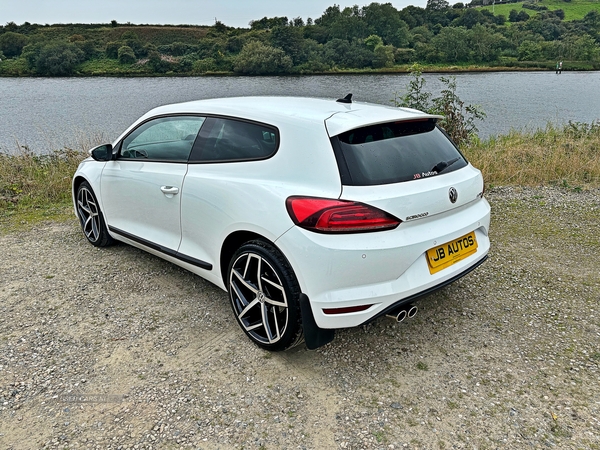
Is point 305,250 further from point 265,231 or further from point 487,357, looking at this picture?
point 487,357

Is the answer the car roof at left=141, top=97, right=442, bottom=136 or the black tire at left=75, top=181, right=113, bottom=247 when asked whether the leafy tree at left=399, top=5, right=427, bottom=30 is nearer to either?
the black tire at left=75, top=181, right=113, bottom=247

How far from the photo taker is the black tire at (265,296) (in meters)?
2.58

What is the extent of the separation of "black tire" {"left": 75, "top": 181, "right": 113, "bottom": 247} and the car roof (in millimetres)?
1744

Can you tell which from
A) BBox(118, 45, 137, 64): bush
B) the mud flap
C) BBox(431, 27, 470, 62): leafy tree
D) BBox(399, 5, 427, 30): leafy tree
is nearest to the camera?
the mud flap

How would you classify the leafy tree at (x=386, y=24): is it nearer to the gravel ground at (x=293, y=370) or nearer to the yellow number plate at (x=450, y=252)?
the gravel ground at (x=293, y=370)

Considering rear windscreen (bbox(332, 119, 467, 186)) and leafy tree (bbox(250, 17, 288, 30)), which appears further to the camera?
leafy tree (bbox(250, 17, 288, 30))

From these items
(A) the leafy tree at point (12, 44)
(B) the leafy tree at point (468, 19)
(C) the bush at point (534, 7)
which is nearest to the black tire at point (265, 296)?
(A) the leafy tree at point (12, 44)

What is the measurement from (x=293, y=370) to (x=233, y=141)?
1.57 metres

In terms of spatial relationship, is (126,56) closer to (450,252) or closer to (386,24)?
(386,24)

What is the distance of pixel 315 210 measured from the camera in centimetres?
241

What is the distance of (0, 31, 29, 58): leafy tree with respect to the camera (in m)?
42.9

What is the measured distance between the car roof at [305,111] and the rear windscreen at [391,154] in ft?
0.17

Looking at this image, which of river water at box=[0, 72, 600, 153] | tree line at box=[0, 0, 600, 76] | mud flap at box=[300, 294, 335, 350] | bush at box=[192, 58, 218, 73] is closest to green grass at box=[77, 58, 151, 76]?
tree line at box=[0, 0, 600, 76]

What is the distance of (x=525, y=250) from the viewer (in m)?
4.48
